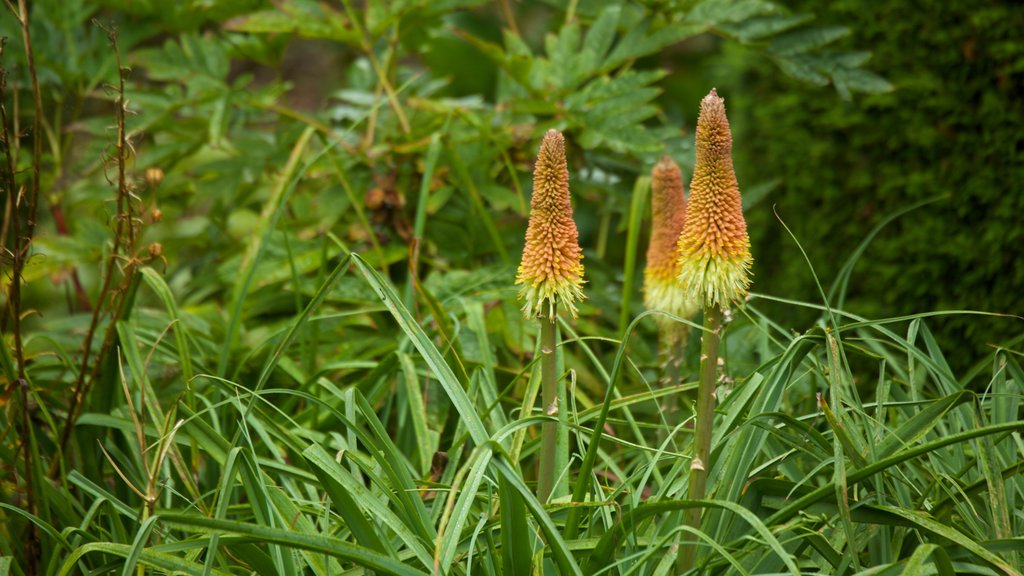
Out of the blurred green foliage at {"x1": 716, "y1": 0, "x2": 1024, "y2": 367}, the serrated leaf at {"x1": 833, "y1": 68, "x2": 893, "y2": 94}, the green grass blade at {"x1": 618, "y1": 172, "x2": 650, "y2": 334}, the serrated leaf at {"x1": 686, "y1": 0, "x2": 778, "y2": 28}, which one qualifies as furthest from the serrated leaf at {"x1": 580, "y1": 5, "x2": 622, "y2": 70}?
the blurred green foliage at {"x1": 716, "y1": 0, "x2": 1024, "y2": 367}

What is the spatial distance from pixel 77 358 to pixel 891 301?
8.98 ft

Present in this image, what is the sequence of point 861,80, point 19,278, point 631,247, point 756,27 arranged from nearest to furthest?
point 19,278
point 631,247
point 861,80
point 756,27

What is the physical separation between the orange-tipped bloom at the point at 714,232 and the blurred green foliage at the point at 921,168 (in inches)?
69.0

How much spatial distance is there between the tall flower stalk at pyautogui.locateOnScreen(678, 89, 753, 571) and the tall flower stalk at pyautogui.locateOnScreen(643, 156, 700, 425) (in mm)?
557

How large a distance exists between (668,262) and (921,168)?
150 cm

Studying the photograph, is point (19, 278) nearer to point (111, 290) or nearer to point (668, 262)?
point (111, 290)

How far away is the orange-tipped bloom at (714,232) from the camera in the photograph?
1621 mm

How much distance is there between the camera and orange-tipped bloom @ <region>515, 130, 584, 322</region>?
1.68m

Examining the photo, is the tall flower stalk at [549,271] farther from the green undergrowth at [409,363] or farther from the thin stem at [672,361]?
the thin stem at [672,361]

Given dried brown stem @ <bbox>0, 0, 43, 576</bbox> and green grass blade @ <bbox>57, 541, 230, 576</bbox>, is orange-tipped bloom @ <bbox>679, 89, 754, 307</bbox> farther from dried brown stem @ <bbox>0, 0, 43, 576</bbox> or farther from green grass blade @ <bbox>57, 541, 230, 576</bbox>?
dried brown stem @ <bbox>0, 0, 43, 576</bbox>

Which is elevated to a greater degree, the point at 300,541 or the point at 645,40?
the point at 645,40

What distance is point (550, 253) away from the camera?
171cm

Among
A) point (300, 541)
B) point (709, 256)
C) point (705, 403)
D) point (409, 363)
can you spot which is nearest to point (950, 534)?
point (705, 403)

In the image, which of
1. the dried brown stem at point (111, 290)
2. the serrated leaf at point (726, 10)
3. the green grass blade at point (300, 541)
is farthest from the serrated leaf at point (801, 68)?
the green grass blade at point (300, 541)
